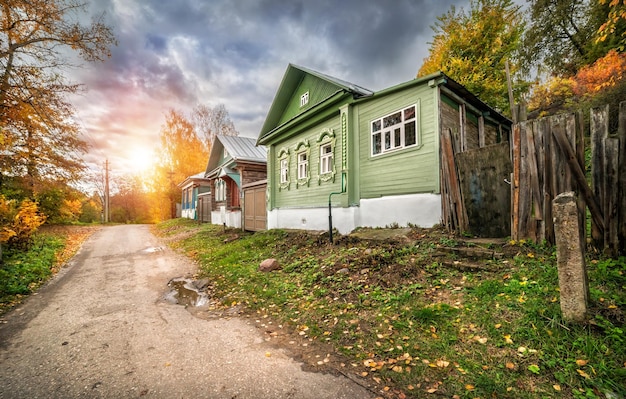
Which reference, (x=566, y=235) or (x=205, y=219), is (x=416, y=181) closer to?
(x=566, y=235)

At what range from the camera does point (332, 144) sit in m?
10.8

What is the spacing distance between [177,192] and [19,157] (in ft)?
67.8

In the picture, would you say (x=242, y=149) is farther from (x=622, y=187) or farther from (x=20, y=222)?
(x=622, y=187)

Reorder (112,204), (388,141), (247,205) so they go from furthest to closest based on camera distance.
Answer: (112,204)
(247,205)
(388,141)

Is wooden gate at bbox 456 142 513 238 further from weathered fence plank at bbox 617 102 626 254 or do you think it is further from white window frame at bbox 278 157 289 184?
white window frame at bbox 278 157 289 184

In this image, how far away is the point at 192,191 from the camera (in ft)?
92.9

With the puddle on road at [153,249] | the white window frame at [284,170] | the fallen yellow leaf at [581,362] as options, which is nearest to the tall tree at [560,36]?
the white window frame at [284,170]

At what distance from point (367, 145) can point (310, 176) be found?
11.3ft

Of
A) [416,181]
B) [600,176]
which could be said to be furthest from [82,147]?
[600,176]

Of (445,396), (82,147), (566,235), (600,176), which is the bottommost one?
(445,396)

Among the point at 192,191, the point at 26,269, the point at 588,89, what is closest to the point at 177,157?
the point at 192,191

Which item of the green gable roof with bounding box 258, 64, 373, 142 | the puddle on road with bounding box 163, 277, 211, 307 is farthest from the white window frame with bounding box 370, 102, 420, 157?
the puddle on road with bounding box 163, 277, 211, 307

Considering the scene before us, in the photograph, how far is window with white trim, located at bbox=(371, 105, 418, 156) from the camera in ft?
27.4

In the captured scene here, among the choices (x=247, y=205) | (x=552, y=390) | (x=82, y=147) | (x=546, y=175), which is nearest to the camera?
(x=552, y=390)
